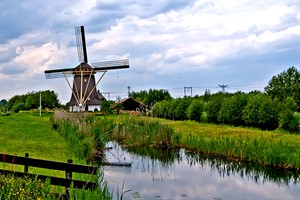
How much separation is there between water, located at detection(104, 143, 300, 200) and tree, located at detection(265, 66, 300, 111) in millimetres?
18001

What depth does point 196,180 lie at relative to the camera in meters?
12.0

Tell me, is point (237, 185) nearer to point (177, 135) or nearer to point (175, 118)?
point (177, 135)

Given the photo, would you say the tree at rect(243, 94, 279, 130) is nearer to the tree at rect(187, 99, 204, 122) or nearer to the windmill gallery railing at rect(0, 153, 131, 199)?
the tree at rect(187, 99, 204, 122)

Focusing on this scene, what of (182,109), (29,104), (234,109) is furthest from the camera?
(29,104)

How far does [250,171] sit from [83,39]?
29.9 metres

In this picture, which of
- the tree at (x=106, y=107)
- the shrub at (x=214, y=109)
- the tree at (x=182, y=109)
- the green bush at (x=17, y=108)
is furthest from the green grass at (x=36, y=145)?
the green bush at (x=17, y=108)

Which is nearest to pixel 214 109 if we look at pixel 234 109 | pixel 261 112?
pixel 234 109

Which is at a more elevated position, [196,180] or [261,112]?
A: [261,112]

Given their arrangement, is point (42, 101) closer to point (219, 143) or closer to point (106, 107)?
point (106, 107)

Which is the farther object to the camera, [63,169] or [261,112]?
[261,112]

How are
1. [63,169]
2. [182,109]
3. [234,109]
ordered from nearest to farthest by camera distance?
[63,169] < [234,109] < [182,109]

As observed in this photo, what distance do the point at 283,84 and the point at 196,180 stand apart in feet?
77.3

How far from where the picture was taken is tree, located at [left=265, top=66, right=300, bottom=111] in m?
31.3

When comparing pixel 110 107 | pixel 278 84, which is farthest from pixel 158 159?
pixel 110 107
